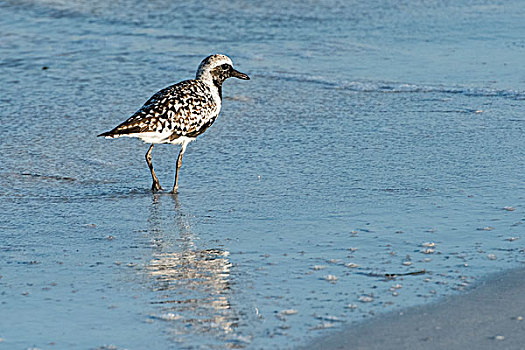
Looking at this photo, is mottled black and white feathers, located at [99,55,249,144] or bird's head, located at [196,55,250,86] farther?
bird's head, located at [196,55,250,86]

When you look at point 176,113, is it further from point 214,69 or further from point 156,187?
point 214,69

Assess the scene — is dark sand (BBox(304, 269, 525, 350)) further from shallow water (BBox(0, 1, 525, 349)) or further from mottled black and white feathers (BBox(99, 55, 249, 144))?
mottled black and white feathers (BBox(99, 55, 249, 144))

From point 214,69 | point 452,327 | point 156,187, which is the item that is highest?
point 214,69

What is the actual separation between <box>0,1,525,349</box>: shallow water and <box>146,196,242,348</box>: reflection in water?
0.6 inches

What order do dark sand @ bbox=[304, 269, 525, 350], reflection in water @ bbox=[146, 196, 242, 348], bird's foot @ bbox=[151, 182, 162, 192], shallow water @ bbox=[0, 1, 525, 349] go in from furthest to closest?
bird's foot @ bbox=[151, 182, 162, 192], shallow water @ bbox=[0, 1, 525, 349], reflection in water @ bbox=[146, 196, 242, 348], dark sand @ bbox=[304, 269, 525, 350]

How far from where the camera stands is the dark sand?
3.89m

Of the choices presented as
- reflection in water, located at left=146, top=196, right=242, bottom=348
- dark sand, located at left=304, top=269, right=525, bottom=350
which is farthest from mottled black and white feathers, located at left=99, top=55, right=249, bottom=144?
dark sand, located at left=304, top=269, right=525, bottom=350

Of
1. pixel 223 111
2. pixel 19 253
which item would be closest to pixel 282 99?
pixel 223 111

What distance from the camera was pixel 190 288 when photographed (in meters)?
4.67

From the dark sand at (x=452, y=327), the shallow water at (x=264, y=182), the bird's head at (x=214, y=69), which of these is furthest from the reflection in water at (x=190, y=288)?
the bird's head at (x=214, y=69)

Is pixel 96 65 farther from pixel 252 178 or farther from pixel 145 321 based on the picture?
pixel 145 321

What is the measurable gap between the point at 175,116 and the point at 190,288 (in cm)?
244

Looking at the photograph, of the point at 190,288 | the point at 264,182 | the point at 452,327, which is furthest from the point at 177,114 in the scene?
the point at 452,327

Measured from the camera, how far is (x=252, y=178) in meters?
6.76
